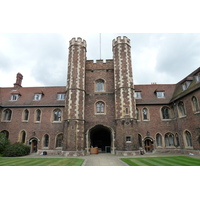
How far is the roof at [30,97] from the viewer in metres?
21.5

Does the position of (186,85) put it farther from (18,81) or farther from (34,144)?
(18,81)

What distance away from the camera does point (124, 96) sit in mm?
18375

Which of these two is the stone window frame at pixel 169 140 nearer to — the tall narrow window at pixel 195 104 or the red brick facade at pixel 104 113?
the red brick facade at pixel 104 113

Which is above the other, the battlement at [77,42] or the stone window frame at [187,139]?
the battlement at [77,42]

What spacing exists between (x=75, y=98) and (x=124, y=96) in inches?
258

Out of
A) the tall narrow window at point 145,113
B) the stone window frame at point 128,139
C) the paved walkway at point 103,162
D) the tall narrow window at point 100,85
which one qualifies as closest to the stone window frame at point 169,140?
the tall narrow window at point 145,113

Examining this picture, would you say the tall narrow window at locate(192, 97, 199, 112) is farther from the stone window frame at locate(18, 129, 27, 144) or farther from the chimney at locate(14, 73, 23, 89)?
the chimney at locate(14, 73, 23, 89)

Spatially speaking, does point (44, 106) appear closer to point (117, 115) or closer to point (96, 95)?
point (96, 95)

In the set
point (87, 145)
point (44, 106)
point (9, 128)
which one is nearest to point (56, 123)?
point (44, 106)

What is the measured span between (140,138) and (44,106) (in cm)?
1495

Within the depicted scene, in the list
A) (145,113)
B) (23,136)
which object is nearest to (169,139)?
(145,113)

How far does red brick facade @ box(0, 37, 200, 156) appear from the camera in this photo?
1698 cm

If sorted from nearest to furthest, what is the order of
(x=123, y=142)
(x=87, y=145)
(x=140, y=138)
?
(x=123, y=142) → (x=87, y=145) → (x=140, y=138)

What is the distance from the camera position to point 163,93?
21859 mm
